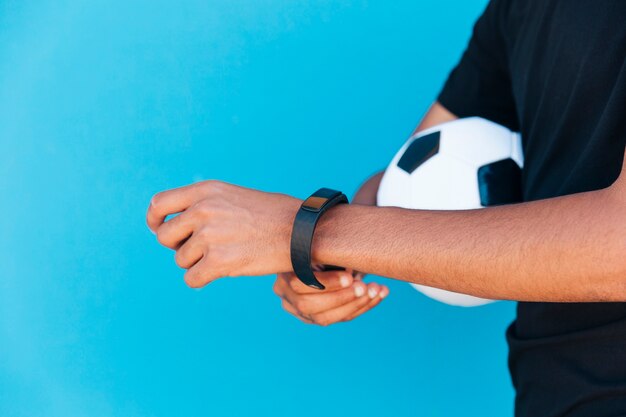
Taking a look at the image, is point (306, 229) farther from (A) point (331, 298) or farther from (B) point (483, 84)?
(B) point (483, 84)

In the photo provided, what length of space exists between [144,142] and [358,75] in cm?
51

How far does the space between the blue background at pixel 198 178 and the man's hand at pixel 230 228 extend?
719 millimetres

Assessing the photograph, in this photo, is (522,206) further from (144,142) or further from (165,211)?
(144,142)

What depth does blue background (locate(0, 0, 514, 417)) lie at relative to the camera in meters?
1.53

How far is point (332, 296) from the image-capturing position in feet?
3.34

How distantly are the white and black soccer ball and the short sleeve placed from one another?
91mm

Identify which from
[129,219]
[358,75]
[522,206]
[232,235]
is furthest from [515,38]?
[129,219]

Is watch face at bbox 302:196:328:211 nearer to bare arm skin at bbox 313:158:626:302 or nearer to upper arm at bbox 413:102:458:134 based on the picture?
bare arm skin at bbox 313:158:626:302

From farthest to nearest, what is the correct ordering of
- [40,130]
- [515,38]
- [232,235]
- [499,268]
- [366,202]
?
1. [40,130]
2. [366,202]
3. [515,38]
4. [232,235]
5. [499,268]

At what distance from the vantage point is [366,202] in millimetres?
1245

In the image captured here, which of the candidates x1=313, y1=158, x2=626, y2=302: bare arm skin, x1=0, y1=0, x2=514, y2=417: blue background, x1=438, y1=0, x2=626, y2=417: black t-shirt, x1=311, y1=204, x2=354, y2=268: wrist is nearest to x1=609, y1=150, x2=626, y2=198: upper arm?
x1=313, y1=158, x2=626, y2=302: bare arm skin

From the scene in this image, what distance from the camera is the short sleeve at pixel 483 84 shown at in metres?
1.22

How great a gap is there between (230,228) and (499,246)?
0.31 metres

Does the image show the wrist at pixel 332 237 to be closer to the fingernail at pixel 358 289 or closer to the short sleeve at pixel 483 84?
the fingernail at pixel 358 289
